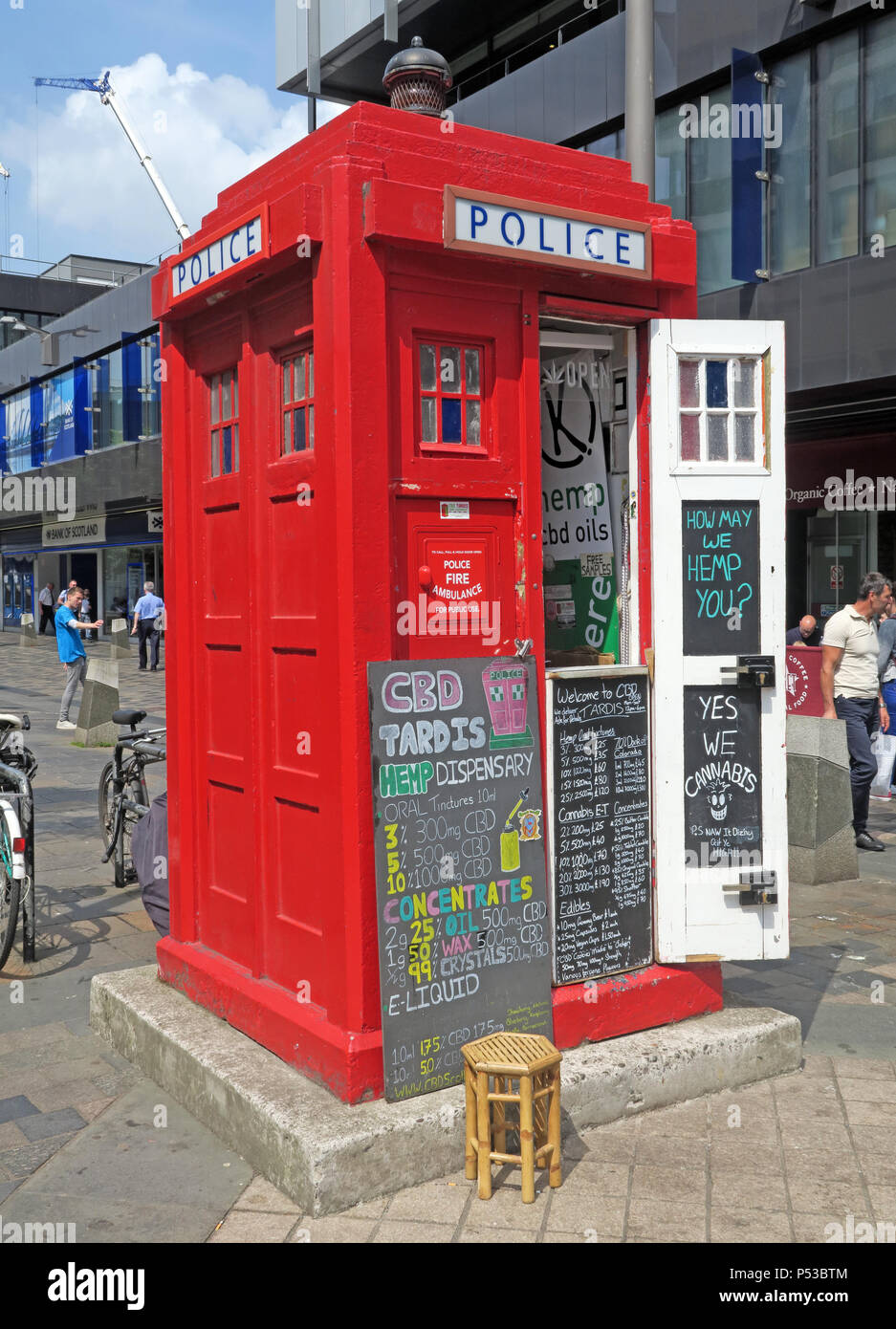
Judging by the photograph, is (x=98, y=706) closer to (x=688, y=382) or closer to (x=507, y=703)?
(x=507, y=703)

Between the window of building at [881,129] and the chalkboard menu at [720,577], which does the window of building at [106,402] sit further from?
the chalkboard menu at [720,577]

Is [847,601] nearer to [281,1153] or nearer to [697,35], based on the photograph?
[697,35]

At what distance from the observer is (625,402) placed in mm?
4523

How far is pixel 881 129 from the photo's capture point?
1377cm

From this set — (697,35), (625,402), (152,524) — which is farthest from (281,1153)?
(152,524)

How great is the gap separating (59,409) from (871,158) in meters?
29.8

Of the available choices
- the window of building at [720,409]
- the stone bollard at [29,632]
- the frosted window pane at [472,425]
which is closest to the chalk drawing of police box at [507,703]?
the frosted window pane at [472,425]

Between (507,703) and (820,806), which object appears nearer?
(507,703)

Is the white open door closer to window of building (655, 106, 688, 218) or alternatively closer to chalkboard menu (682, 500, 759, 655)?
chalkboard menu (682, 500, 759, 655)

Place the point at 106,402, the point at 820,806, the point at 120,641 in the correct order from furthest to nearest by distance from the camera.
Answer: the point at 106,402
the point at 120,641
the point at 820,806

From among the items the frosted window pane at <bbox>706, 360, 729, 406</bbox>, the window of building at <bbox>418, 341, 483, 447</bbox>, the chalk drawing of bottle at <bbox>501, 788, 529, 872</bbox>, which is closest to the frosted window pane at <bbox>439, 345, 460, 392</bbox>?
the window of building at <bbox>418, 341, 483, 447</bbox>

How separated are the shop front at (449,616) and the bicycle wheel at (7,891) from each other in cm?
118

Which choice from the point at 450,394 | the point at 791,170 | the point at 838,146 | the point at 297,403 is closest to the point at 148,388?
the point at 791,170

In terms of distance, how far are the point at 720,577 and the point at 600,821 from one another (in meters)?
1.00
